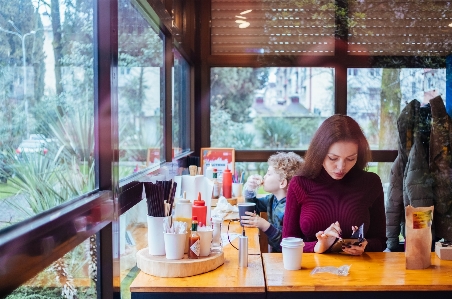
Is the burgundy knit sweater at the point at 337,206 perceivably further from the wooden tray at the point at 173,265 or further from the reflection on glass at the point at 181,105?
the reflection on glass at the point at 181,105

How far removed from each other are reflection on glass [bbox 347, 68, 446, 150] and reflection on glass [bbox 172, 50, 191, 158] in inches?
61.0

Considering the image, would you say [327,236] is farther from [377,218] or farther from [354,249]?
[377,218]

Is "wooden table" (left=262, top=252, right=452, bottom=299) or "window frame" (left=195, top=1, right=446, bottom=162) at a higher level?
"window frame" (left=195, top=1, right=446, bottom=162)

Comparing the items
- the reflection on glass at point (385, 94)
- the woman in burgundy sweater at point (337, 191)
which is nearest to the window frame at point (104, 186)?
the woman in burgundy sweater at point (337, 191)

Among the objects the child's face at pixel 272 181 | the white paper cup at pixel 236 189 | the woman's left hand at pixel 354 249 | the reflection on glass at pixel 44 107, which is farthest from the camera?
the white paper cup at pixel 236 189

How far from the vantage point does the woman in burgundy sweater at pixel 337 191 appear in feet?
7.85

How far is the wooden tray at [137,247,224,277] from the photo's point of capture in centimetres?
179

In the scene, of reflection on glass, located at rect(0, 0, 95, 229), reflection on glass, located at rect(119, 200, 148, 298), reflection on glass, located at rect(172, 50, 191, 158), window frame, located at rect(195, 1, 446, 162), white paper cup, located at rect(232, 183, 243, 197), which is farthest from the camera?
window frame, located at rect(195, 1, 446, 162)

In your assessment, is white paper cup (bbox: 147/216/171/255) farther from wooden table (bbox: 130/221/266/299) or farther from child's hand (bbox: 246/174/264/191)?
child's hand (bbox: 246/174/264/191)

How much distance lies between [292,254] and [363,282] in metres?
0.29

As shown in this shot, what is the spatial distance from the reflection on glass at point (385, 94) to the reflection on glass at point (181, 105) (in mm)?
1548

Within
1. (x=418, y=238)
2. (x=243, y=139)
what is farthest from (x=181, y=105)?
(x=418, y=238)

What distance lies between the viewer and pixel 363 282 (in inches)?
71.0

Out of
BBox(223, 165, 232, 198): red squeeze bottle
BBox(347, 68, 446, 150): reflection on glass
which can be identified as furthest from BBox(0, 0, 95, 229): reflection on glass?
BBox(347, 68, 446, 150): reflection on glass
